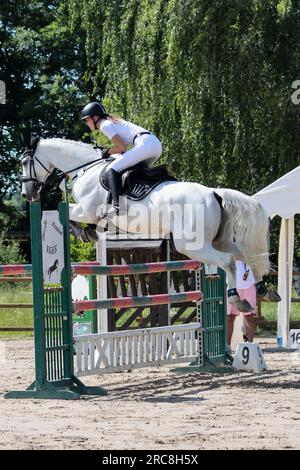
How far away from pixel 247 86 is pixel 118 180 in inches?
300

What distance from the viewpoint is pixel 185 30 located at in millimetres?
15188

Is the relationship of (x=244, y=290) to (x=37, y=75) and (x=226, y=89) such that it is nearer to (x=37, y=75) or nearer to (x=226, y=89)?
(x=226, y=89)

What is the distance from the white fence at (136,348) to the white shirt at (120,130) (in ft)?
5.34

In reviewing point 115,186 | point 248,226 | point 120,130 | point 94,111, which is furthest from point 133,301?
point 94,111

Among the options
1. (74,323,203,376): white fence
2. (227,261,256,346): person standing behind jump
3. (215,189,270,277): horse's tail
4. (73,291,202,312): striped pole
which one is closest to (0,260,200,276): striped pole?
(73,291,202,312): striped pole

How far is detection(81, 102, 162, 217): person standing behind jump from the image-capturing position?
8090 millimetres

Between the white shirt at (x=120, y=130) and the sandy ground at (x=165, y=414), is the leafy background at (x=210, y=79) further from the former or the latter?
the white shirt at (x=120, y=130)

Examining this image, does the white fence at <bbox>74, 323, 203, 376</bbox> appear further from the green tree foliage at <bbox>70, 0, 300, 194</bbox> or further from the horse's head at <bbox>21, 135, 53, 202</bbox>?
the green tree foliage at <bbox>70, 0, 300, 194</bbox>

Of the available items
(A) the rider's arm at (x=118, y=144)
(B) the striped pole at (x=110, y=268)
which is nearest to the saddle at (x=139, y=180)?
(A) the rider's arm at (x=118, y=144)

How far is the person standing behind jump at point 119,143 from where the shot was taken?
8.09m

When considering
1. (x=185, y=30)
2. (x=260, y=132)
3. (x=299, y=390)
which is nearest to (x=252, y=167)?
(x=260, y=132)

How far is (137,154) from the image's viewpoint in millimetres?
8133

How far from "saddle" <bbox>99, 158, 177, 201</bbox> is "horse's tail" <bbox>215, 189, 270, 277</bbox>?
0.52 m
